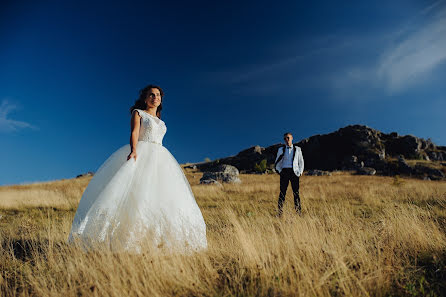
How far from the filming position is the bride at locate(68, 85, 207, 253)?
3332 mm

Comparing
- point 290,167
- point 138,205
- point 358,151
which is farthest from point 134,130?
point 358,151

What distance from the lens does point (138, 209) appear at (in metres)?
3.43

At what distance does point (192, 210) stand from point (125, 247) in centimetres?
108

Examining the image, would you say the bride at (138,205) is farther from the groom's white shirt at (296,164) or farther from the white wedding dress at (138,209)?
the groom's white shirt at (296,164)

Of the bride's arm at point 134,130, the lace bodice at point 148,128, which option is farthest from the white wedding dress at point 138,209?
the lace bodice at point 148,128

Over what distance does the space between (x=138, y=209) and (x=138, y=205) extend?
0.06 metres

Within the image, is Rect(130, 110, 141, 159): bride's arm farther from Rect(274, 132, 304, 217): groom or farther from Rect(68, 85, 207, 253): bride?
Rect(274, 132, 304, 217): groom

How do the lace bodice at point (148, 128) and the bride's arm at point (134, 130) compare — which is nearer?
the bride's arm at point (134, 130)

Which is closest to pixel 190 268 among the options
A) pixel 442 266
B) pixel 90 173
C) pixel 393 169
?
pixel 442 266

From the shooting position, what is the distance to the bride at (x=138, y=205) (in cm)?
333

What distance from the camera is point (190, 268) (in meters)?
2.89

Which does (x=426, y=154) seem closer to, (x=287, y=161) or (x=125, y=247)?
(x=287, y=161)

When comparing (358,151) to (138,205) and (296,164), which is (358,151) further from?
(138,205)

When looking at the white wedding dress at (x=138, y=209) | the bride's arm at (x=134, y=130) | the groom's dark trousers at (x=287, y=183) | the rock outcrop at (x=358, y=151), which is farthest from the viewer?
the rock outcrop at (x=358, y=151)
